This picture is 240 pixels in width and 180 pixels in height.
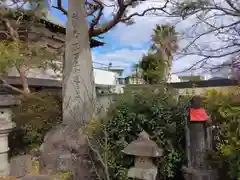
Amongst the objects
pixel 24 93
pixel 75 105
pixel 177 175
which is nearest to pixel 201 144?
pixel 177 175

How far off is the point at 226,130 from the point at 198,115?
47cm

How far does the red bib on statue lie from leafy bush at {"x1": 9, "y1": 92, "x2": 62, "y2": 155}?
5279 millimetres

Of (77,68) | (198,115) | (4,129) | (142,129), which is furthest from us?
(77,68)

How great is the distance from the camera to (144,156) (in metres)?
3.68

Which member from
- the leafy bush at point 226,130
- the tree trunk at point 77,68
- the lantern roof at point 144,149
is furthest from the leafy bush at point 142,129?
the tree trunk at point 77,68

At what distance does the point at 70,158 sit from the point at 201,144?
10.5ft

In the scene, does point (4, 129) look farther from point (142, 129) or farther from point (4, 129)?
point (142, 129)

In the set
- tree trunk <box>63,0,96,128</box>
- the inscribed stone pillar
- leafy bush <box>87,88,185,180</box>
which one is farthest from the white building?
leafy bush <box>87,88,185,180</box>

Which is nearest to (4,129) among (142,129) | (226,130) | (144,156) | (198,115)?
(142,129)

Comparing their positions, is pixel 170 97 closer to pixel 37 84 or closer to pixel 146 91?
pixel 146 91

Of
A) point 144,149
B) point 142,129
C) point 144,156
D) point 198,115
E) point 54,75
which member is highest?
point 54,75

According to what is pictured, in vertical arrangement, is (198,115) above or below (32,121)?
above

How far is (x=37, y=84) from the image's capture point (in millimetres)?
11102

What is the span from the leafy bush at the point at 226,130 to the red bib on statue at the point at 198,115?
0.85 ft
